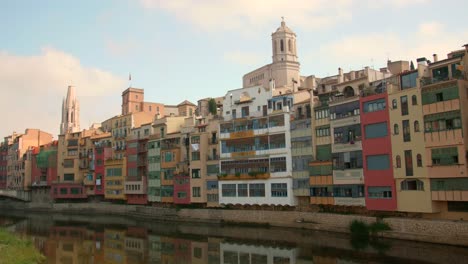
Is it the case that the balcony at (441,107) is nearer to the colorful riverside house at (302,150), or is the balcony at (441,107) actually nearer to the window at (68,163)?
the colorful riverside house at (302,150)

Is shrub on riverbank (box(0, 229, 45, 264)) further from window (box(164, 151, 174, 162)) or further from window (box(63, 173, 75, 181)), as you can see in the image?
window (box(63, 173, 75, 181))

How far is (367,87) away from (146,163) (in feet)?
127

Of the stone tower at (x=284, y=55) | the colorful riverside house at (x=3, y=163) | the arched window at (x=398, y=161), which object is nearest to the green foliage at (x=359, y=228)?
the arched window at (x=398, y=161)

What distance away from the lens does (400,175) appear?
120 ft

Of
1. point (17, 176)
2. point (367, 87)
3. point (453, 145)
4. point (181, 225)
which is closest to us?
point (453, 145)

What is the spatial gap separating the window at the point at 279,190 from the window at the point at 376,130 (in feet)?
36.8

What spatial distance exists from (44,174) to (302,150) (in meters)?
61.4

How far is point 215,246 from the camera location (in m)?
38.3

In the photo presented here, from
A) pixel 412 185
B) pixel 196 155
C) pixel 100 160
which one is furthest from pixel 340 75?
pixel 100 160

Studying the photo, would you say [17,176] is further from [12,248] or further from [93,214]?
[12,248]

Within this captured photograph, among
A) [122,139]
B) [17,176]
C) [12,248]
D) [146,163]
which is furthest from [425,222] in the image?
[17,176]

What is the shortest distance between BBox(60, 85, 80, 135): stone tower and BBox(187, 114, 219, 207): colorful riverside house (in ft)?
235

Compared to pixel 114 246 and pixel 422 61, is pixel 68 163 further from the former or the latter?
pixel 422 61

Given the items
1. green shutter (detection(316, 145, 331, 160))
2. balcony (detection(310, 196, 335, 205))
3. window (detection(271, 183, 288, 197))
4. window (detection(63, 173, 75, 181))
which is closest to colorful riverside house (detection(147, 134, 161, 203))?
window (detection(271, 183, 288, 197))
